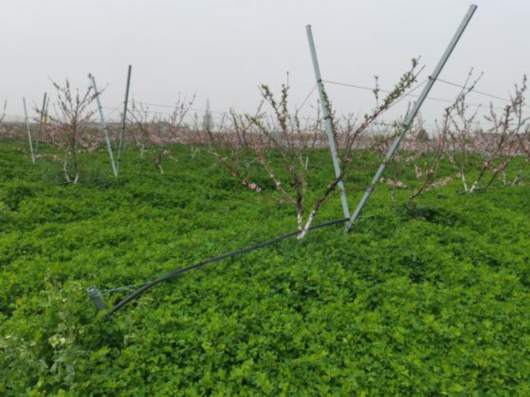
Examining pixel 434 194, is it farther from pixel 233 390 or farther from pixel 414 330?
pixel 233 390

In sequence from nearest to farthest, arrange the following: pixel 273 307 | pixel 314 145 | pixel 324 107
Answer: pixel 273 307, pixel 324 107, pixel 314 145

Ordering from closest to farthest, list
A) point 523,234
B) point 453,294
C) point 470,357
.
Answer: point 470,357
point 453,294
point 523,234

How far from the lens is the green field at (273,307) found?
8.42ft

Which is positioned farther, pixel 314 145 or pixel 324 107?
pixel 314 145

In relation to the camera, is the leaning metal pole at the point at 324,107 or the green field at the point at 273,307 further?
the leaning metal pole at the point at 324,107

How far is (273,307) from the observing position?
11.1 feet

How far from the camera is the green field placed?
2.57 m

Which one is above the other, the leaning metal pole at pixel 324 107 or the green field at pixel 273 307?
the leaning metal pole at pixel 324 107

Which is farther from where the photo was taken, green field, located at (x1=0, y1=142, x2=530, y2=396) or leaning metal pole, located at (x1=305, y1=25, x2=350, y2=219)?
leaning metal pole, located at (x1=305, y1=25, x2=350, y2=219)

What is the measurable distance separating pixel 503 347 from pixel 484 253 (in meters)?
2.01

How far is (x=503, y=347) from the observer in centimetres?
292

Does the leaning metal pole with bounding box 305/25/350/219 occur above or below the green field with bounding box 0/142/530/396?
above

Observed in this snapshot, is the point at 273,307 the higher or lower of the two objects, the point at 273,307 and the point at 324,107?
the lower

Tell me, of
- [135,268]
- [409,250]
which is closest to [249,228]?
→ [135,268]
